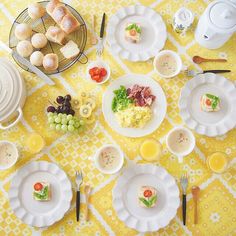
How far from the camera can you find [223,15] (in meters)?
1.72

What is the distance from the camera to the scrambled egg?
5.96ft

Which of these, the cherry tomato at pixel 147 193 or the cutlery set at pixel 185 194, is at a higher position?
the cherry tomato at pixel 147 193

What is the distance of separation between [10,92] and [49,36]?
32 centimetres

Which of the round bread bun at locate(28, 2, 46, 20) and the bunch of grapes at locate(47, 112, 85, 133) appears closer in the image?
the bunch of grapes at locate(47, 112, 85, 133)

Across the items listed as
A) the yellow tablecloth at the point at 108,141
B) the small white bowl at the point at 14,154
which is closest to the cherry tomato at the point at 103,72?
the yellow tablecloth at the point at 108,141

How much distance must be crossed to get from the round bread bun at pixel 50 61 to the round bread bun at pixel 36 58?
0.07 feet

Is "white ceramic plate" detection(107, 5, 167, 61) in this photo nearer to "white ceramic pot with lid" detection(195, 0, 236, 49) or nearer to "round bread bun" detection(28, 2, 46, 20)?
"white ceramic pot with lid" detection(195, 0, 236, 49)

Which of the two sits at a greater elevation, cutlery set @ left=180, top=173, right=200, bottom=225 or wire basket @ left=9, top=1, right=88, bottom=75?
wire basket @ left=9, top=1, right=88, bottom=75

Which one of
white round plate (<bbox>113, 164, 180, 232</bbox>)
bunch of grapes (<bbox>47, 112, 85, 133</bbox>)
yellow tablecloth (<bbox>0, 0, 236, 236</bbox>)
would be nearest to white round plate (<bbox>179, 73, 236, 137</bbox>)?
yellow tablecloth (<bbox>0, 0, 236, 236</bbox>)

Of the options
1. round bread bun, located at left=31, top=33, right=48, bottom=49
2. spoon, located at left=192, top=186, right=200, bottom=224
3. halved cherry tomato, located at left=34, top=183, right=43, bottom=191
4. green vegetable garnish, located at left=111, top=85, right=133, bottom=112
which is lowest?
spoon, located at left=192, top=186, right=200, bottom=224

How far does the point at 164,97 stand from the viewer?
1.87 meters

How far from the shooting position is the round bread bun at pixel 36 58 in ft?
6.13

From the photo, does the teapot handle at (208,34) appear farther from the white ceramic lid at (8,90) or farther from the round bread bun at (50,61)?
the white ceramic lid at (8,90)

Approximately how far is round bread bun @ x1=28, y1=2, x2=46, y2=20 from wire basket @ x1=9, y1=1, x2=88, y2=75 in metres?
0.05
